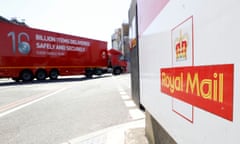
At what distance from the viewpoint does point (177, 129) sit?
1318 millimetres

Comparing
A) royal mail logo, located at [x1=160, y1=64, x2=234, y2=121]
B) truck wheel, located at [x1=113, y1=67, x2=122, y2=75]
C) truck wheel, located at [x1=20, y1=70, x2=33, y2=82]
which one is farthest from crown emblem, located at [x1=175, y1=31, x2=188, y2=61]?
truck wheel, located at [x1=113, y1=67, x2=122, y2=75]

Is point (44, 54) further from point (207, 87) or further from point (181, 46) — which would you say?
point (207, 87)

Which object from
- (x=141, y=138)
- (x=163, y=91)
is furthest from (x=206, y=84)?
(x=141, y=138)

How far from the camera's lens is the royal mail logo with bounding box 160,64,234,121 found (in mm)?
771

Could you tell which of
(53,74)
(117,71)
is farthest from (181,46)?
(117,71)

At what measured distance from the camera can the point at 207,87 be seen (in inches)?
36.1

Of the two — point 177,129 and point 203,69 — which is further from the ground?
point 203,69

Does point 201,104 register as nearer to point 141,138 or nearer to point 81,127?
point 141,138

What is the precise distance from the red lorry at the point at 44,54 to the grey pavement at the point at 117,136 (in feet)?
42.7

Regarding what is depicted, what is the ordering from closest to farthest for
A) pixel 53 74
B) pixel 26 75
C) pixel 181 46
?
pixel 181 46
pixel 26 75
pixel 53 74

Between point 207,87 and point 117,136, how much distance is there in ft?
9.17

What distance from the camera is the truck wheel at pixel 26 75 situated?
15.3 m

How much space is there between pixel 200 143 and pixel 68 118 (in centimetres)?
421

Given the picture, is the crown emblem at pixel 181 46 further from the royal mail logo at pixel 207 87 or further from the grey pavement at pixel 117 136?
the grey pavement at pixel 117 136
